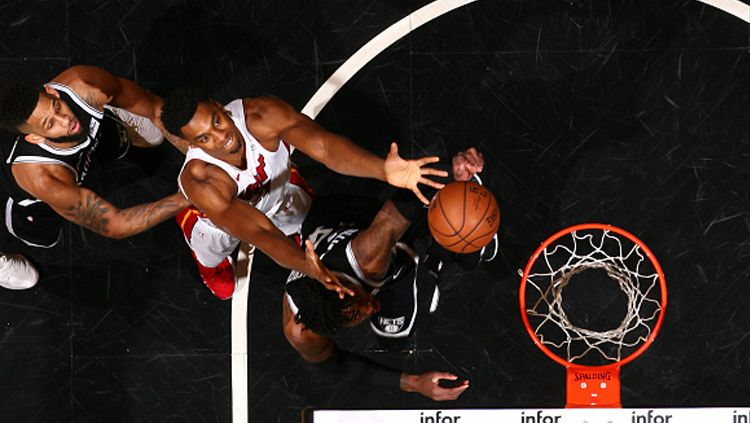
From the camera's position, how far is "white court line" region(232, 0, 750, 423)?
5.29 metres

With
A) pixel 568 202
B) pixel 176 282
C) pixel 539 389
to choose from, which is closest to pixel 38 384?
pixel 176 282

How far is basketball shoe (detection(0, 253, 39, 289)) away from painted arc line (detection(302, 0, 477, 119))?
1.99 meters

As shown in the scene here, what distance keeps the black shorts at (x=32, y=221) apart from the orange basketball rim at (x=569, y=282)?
9.57 feet

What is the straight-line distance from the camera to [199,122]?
405cm

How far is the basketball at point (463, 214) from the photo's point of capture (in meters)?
3.94

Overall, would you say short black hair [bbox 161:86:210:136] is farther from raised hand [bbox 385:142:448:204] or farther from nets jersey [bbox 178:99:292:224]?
raised hand [bbox 385:142:448:204]

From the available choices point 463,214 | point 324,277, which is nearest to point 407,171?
point 463,214

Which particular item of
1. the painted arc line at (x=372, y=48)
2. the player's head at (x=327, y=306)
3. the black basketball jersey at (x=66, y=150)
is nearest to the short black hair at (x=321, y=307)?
the player's head at (x=327, y=306)

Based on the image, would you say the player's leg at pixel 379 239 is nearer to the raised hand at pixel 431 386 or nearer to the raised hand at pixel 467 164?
the raised hand at pixel 467 164

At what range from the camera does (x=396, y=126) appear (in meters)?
5.30

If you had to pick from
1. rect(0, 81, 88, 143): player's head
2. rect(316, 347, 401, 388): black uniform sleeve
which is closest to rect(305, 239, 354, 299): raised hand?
rect(316, 347, 401, 388): black uniform sleeve

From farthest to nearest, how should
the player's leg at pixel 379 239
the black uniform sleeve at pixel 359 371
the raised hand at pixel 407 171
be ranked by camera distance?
the black uniform sleeve at pixel 359 371
the player's leg at pixel 379 239
the raised hand at pixel 407 171

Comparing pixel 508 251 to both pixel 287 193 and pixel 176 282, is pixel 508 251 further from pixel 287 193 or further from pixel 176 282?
pixel 176 282

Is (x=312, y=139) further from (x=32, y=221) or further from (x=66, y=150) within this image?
(x=32, y=221)
